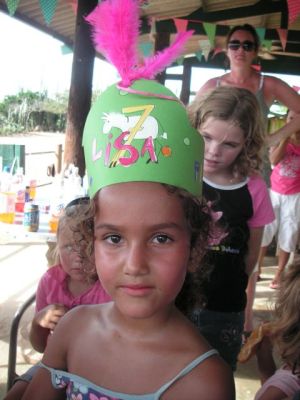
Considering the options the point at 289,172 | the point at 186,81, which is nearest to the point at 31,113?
the point at 186,81

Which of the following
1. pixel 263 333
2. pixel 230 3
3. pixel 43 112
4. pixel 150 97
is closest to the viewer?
pixel 150 97

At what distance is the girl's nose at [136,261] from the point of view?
89cm

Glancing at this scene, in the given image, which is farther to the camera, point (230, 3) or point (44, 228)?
point (230, 3)

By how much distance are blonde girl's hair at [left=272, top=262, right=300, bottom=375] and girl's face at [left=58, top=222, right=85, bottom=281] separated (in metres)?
0.75

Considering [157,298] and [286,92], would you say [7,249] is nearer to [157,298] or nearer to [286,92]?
[286,92]

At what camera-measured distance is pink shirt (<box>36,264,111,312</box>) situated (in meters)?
1.68

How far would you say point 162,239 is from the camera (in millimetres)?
935

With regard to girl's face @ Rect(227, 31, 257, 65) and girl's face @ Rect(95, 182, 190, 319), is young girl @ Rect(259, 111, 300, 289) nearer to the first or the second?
girl's face @ Rect(227, 31, 257, 65)

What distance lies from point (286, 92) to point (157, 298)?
2.47 m

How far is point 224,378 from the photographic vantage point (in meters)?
0.96

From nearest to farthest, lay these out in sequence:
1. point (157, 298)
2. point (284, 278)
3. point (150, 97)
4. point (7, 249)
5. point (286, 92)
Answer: point (157, 298) < point (150, 97) < point (284, 278) < point (286, 92) < point (7, 249)

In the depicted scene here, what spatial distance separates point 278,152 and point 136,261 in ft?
11.9

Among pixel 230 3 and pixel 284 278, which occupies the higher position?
pixel 230 3

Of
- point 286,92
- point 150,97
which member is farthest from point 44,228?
point 150,97
